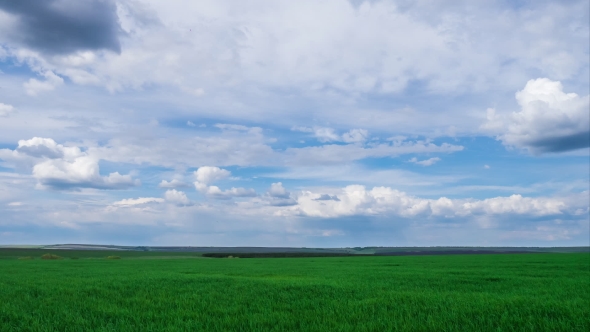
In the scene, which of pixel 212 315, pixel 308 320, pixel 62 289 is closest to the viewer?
pixel 308 320

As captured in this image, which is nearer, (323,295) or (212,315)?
(212,315)

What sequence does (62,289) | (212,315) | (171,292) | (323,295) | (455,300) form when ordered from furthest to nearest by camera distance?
(62,289) < (171,292) < (323,295) < (455,300) < (212,315)

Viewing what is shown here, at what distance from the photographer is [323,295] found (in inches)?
525

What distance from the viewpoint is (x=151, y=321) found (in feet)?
30.5

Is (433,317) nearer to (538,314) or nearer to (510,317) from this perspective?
(510,317)

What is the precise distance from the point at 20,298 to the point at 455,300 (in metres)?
13.3

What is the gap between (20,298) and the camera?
13508 mm

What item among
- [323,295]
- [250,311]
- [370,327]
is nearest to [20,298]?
[250,311]

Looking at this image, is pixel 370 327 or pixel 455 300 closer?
pixel 370 327

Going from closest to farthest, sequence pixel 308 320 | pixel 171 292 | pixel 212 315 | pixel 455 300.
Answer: pixel 308 320
pixel 212 315
pixel 455 300
pixel 171 292

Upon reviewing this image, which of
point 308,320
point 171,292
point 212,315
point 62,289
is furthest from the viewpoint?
point 62,289

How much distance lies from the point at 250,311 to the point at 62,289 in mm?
9128

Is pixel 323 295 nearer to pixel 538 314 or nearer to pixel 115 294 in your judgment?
pixel 538 314

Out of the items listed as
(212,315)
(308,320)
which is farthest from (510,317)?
(212,315)
